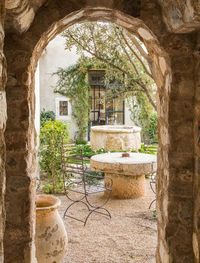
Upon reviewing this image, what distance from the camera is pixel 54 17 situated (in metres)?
2.67

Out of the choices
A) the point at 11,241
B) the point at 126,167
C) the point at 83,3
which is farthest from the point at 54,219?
the point at 126,167

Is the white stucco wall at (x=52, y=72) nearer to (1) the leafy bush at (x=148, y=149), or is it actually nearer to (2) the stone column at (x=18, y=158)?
(1) the leafy bush at (x=148, y=149)

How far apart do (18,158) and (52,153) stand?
4.92m

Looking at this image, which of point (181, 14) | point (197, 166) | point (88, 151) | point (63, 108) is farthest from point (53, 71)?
point (181, 14)

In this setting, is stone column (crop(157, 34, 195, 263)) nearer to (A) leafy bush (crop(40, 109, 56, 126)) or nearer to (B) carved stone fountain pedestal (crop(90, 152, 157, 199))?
(B) carved stone fountain pedestal (crop(90, 152, 157, 199))

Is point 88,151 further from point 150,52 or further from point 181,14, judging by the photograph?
point 181,14

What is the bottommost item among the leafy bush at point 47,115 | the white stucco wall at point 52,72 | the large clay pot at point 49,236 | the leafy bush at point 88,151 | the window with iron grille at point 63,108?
the large clay pot at point 49,236

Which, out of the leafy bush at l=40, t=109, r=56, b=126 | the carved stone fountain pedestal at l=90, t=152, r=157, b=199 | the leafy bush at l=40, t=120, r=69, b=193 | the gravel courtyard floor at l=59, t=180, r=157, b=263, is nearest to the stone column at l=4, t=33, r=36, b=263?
the gravel courtyard floor at l=59, t=180, r=157, b=263

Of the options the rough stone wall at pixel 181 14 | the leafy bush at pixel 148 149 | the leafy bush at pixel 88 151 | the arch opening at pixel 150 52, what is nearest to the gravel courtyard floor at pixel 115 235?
the arch opening at pixel 150 52

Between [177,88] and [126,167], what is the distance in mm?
4054

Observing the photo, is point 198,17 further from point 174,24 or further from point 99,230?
point 99,230

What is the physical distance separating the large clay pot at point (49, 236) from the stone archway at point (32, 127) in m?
0.86

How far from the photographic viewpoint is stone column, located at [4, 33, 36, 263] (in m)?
2.72

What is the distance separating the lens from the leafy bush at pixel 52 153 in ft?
25.0
